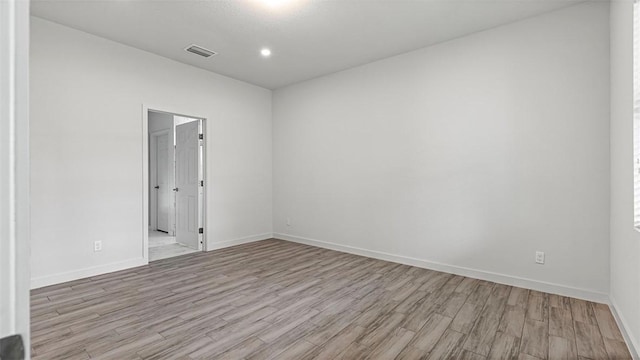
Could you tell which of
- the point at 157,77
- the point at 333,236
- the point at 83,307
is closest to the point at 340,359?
the point at 83,307

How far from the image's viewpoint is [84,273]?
11.7 feet

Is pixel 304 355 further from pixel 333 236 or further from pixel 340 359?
pixel 333 236

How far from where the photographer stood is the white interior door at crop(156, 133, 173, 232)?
22.3 feet

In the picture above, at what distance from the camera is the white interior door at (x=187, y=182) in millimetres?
5070

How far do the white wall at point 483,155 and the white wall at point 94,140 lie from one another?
6.86 feet

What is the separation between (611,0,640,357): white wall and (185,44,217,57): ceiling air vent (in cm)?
420

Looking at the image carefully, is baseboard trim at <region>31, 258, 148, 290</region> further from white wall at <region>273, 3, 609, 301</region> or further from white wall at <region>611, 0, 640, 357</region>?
white wall at <region>611, 0, 640, 357</region>

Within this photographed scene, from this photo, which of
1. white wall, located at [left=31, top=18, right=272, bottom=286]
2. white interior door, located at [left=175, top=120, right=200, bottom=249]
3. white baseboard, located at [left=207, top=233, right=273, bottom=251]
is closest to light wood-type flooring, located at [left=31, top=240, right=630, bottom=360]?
white wall, located at [left=31, top=18, right=272, bottom=286]

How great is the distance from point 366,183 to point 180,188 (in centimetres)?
336

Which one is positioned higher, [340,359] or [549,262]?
[549,262]

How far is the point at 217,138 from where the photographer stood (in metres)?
5.03

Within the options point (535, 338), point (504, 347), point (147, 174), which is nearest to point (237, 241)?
point (147, 174)

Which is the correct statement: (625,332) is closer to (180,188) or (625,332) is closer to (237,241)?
(237,241)

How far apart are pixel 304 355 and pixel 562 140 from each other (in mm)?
3158
